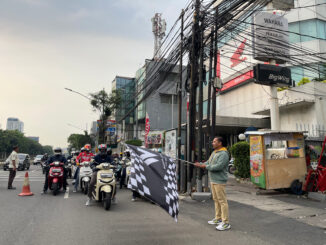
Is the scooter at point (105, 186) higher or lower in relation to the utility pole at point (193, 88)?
lower

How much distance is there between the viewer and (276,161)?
8.35 metres

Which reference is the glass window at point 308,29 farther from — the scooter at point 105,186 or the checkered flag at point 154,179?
the checkered flag at point 154,179

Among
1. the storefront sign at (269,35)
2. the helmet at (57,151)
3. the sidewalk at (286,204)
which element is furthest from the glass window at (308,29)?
the helmet at (57,151)

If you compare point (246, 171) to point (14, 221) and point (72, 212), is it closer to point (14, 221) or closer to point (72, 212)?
point (72, 212)

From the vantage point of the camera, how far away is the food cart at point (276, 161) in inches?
326

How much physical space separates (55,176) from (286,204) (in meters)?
7.27

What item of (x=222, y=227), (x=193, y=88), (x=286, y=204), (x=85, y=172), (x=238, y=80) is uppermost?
(x=238, y=80)

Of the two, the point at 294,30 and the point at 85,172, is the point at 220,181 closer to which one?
the point at 85,172

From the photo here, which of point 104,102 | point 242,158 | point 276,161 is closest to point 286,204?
point 276,161

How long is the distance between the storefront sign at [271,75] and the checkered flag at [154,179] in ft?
35.5

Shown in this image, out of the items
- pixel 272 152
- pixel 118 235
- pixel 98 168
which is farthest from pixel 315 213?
pixel 98 168

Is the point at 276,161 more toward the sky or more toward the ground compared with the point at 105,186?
more toward the sky

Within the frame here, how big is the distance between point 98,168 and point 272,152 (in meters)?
6.19

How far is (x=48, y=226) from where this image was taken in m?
4.63
